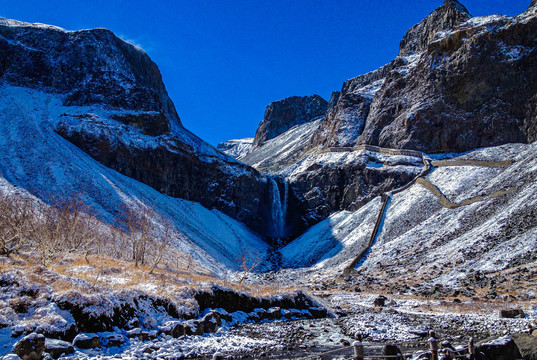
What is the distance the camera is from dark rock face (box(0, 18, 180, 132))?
3878 inches

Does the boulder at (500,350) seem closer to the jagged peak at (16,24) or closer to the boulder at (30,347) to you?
the boulder at (30,347)

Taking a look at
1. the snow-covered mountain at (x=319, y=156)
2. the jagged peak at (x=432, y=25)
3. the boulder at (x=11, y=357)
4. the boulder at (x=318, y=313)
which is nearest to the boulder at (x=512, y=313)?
the boulder at (x=318, y=313)

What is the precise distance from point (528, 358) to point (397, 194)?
65.8 metres

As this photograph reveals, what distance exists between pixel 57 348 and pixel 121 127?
81513mm

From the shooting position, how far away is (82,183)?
66562mm

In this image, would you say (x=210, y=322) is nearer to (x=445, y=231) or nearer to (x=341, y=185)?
(x=445, y=231)

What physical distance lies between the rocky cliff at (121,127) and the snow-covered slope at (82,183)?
3.04 meters

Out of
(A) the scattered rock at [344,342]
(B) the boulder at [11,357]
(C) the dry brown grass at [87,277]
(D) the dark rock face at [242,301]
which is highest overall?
(C) the dry brown grass at [87,277]

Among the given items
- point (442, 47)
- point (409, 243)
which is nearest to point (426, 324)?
point (409, 243)

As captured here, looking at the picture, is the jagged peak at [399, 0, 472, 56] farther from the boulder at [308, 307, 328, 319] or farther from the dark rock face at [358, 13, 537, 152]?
the boulder at [308, 307, 328, 319]

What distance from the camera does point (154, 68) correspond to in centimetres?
14625

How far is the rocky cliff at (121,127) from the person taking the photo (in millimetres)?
85000

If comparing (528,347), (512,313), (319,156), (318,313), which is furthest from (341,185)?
(528,347)

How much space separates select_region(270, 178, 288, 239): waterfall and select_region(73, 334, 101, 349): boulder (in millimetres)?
80212
